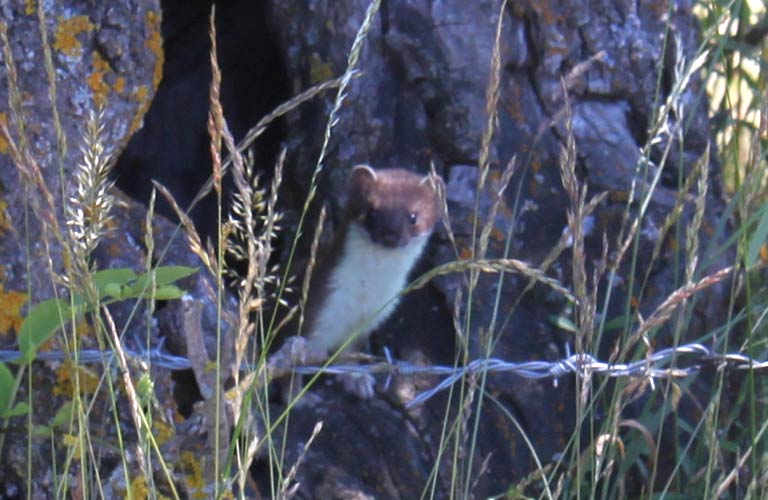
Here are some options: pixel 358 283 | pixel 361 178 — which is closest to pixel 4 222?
pixel 361 178

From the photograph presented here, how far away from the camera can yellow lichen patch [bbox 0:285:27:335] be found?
2.45m

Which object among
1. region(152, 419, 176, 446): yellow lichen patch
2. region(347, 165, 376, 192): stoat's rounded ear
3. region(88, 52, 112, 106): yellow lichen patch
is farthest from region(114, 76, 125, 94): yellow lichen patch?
region(347, 165, 376, 192): stoat's rounded ear

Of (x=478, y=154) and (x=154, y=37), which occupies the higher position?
(x=154, y=37)

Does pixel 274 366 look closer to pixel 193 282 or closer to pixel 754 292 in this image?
pixel 193 282

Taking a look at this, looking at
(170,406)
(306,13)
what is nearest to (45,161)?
(170,406)

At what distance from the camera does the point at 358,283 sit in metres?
3.96

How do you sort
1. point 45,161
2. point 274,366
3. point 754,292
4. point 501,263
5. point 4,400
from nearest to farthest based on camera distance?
point 501,263
point 4,400
point 274,366
point 45,161
point 754,292

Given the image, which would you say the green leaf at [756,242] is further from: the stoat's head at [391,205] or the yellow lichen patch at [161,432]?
the stoat's head at [391,205]

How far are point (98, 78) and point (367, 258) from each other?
1402 millimetres

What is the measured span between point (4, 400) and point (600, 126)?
216cm

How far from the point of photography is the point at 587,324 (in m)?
1.75

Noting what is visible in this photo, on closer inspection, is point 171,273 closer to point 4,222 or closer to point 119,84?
point 4,222

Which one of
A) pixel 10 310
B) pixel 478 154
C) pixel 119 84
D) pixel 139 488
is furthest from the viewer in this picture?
pixel 478 154

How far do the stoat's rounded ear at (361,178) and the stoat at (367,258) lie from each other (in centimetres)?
1
